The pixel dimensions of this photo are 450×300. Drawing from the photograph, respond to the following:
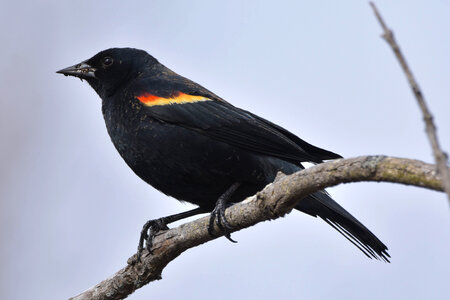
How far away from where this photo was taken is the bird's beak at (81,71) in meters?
5.07

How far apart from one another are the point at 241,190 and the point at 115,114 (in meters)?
1.10

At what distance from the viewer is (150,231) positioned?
4.05m

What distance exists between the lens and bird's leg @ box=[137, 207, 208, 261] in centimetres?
389

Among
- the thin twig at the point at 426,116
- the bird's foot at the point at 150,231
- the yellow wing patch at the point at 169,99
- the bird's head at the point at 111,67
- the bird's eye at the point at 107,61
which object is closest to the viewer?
the thin twig at the point at 426,116

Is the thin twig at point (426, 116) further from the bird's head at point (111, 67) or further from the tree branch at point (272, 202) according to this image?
the bird's head at point (111, 67)

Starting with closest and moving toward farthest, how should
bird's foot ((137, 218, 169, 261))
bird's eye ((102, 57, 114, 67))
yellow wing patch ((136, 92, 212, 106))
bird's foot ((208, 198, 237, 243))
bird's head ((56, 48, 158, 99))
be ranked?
bird's foot ((208, 198, 237, 243))
bird's foot ((137, 218, 169, 261))
yellow wing patch ((136, 92, 212, 106))
bird's head ((56, 48, 158, 99))
bird's eye ((102, 57, 114, 67))

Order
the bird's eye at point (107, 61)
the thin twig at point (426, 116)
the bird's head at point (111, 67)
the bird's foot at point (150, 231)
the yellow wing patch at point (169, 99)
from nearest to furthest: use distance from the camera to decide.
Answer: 1. the thin twig at point (426, 116)
2. the bird's foot at point (150, 231)
3. the yellow wing patch at point (169, 99)
4. the bird's head at point (111, 67)
5. the bird's eye at point (107, 61)

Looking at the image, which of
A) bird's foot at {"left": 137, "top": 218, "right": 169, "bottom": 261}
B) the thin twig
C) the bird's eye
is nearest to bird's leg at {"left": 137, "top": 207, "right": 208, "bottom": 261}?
bird's foot at {"left": 137, "top": 218, "right": 169, "bottom": 261}

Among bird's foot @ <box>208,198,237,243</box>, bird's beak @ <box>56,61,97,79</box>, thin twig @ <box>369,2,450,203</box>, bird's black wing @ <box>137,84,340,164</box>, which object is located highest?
bird's beak @ <box>56,61,97,79</box>

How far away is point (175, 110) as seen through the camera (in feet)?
14.2

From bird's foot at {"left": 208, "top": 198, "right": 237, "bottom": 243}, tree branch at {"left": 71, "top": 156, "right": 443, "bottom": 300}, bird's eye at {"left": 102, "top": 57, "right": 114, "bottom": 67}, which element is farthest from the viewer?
bird's eye at {"left": 102, "top": 57, "right": 114, "bottom": 67}

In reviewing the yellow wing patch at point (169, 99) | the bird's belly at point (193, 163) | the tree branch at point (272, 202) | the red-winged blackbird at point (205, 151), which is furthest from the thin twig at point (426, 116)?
the yellow wing patch at point (169, 99)

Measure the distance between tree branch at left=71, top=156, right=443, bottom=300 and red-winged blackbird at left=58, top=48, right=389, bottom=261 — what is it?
16 cm

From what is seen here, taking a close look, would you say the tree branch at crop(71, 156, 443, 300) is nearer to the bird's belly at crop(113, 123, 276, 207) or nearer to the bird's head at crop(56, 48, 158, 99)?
the bird's belly at crop(113, 123, 276, 207)
